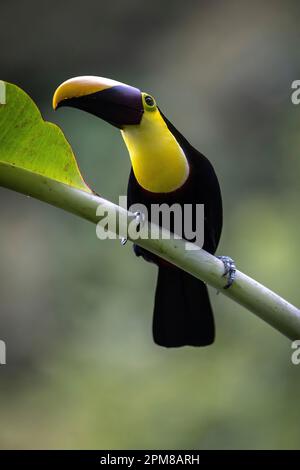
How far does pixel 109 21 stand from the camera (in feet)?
16.7

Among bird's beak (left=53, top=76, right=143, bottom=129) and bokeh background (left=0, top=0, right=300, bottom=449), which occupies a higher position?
bokeh background (left=0, top=0, right=300, bottom=449)

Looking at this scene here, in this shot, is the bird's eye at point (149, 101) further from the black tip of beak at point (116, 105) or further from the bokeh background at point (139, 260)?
the bokeh background at point (139, 260)

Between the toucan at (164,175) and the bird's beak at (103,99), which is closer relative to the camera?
the bird's beak at (103,99)

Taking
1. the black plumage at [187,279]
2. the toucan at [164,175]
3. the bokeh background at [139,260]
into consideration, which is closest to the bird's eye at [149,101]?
Answer: the toucan at [164,175]

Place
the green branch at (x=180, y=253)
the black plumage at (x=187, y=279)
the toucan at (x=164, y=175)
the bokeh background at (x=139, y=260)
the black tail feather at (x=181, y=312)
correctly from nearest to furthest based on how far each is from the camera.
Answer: the green branch at (x=180, y=253) → the toucan at (x=164, y=175) → the black plumage at (x=187, y=279) → the black tail feather at (x=181, y=312) → the bokeh background at (x=139, y=260)

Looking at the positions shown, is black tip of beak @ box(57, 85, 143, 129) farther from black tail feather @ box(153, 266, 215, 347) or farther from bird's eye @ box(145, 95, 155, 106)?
black tail feather @ box(153, 266, 215, 347)

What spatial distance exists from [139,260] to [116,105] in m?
2.09

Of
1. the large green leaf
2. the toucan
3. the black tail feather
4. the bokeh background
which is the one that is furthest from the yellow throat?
→ the bokeh background

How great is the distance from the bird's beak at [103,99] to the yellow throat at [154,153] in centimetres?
4

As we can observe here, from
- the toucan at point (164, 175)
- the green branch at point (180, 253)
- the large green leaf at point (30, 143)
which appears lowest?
the green branch at point (180, 253)

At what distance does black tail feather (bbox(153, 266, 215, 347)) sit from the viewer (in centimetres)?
249

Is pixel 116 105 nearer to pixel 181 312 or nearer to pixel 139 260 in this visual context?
pixel 181 312

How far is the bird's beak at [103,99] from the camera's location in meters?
1.92

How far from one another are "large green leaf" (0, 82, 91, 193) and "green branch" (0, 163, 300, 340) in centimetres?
2
